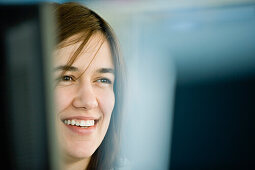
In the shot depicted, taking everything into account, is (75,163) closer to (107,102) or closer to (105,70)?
(107,102)

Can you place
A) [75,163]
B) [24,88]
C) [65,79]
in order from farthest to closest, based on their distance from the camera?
1. [75,163]
2. [65,79]
3. [24,88]

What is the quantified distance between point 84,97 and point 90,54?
0.15 m

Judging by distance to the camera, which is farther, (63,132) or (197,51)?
(197,51)

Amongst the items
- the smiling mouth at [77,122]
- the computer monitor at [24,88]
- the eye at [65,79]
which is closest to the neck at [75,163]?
the smiling mouth at [77,122]

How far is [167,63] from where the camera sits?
1133 millimetres

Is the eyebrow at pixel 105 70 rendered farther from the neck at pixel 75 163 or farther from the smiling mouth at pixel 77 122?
the neck at pixel 75 163

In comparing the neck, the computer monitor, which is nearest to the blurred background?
the neck

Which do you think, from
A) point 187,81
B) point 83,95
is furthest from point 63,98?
point 187,81

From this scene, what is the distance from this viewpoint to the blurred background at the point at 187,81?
107 cm

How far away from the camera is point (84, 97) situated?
3.28 ft

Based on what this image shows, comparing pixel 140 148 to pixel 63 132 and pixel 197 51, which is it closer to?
pixel 63 132

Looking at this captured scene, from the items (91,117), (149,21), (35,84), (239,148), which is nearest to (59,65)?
(91,117)

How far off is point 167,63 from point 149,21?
17 centimetres

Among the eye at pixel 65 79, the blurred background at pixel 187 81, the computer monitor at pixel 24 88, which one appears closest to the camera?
the computer monitor at pixel 24 88
